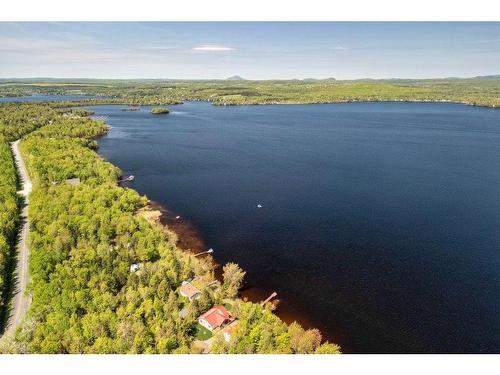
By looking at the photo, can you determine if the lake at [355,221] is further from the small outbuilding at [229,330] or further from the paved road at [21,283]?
the paved road at [21,283]

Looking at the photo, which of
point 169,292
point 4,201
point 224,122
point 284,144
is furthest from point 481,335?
point 224,122

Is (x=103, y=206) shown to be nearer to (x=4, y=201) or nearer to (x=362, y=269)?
(x=4, y=201)

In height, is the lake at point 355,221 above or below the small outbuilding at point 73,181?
below

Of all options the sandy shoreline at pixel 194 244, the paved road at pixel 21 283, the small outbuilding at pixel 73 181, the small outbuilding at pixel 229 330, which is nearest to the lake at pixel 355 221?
the sandy shoreline at pixel 194 244

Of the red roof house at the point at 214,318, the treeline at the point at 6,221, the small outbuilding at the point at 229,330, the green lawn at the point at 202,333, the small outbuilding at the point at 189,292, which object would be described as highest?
the treeline at the point at 6,221

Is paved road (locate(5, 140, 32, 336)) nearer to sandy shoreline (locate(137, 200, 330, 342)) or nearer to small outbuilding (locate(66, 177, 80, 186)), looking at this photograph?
small outbuilding (locate(66, 177, 80, 186))

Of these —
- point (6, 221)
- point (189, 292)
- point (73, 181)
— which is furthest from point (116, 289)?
point (73, 181)

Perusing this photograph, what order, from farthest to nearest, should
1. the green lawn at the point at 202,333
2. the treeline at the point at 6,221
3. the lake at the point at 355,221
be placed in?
1. the treeline at the point at 6,221
2. the lake at the point at 355,221
3. the green lawn at the point at 202,333
